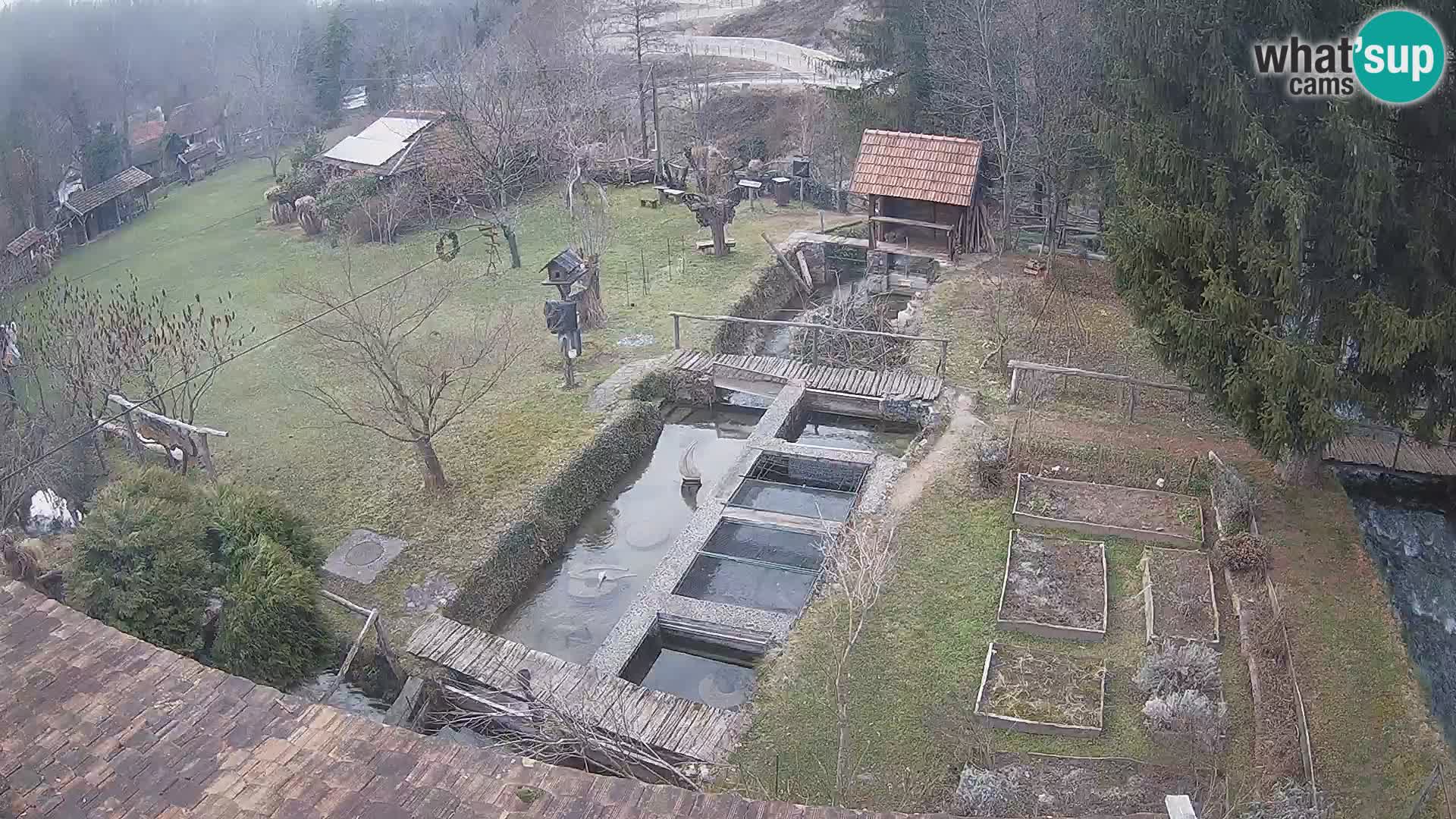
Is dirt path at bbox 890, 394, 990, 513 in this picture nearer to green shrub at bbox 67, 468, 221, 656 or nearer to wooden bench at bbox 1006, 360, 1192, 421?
wooden bench at bbox 1006, 360, 1192, 421

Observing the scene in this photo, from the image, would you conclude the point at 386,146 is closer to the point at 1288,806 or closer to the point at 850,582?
the point at 850,582

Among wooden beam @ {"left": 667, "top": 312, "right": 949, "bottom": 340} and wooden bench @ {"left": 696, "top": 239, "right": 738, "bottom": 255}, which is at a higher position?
wooden beam @ {"left": 667, "top": 312, "right": 949, "bottom": 340}

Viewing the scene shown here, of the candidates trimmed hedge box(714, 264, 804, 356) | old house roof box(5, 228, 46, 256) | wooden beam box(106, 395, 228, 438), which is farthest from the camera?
old house roof box(5, 228, 46, 256)

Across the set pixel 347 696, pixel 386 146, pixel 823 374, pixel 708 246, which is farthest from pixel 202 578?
pixel 386 146

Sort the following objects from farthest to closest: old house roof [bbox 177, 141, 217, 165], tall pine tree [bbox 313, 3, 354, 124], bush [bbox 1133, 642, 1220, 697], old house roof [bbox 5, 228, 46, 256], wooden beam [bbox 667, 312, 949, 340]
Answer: tall pine tree [bbox 313, 3, 354, 124] → old house roof [bbox 177, 141, 217, 165] → old house roof [bbox 5, 228, 46, 256] → wooden beam [bbox 667, 312, 949, 340] → bush [bbox 1133, 642, 1220, 697]

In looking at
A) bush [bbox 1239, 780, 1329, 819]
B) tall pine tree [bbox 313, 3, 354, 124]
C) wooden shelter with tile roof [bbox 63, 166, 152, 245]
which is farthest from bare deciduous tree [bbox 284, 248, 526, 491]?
tall pine tree [bbox 313, 3, 354, 124]

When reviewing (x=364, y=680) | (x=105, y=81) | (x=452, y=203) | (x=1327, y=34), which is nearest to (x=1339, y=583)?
(x=1327, y=34)

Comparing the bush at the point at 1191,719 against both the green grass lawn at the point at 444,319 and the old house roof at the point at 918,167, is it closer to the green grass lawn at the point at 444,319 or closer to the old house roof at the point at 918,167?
the green grass lawn at the point at 444,319
